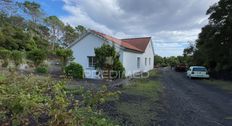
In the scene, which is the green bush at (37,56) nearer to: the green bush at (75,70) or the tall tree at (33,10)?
the green bush at (75,70)

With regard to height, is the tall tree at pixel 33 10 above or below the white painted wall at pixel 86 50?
above

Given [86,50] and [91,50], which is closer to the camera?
[91,50]

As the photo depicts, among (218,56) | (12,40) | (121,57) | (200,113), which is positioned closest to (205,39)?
(218,56)

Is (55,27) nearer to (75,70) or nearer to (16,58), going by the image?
(16,58)

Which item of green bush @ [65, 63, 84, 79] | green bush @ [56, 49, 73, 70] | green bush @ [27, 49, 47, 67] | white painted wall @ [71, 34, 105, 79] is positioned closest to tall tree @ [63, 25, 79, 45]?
green bush @ [27, 49, 47, 67]

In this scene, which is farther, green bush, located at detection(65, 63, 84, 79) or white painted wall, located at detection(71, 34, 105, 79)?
white painted wall, located at detection(71, 34, 105, 79)

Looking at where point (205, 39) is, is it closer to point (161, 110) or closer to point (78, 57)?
point (78, 57)

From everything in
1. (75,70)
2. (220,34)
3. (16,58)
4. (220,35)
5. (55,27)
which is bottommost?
(75,70)

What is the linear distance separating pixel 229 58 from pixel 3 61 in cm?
2318

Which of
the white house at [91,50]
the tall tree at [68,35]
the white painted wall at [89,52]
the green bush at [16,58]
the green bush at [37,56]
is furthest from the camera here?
the tall tree at [68,35]

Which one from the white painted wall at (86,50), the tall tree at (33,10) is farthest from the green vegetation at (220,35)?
the tall tree at (33,10)

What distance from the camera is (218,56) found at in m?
22.1

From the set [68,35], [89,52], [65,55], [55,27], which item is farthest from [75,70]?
[68,35]

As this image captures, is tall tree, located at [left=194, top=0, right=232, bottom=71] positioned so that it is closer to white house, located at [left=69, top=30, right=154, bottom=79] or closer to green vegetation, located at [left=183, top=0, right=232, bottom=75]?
green vegetation, located at [left=183, top=0, right=232, bottom=75]
